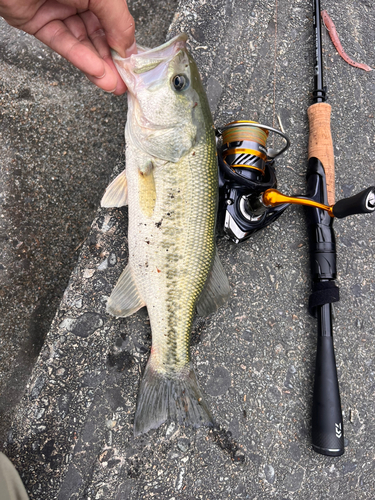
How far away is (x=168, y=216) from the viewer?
186 centimetres

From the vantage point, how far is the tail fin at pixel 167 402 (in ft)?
6.33

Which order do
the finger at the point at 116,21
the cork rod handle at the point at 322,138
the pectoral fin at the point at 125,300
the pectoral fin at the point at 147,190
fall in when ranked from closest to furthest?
the finger at the point at 116,21, the pectoral fin at the point at 147,190, the pectoral fin at the point at 125,300, the cork rod handle at the point at 322,138

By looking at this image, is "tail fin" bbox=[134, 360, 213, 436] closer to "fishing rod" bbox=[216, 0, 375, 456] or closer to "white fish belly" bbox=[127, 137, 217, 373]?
"white fish belly" bbox=[127, 137, 217, 373]

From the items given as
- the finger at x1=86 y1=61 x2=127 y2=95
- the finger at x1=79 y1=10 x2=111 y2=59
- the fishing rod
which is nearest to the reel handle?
the fishing rod

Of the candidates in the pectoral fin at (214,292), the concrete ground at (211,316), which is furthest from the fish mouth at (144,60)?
the pectoral fin at (214,292)

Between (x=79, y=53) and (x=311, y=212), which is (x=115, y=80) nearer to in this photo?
(x=79, y=53)

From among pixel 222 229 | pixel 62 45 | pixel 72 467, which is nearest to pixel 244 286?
pixel 222 229

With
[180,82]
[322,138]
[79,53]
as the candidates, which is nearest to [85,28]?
[79,53]

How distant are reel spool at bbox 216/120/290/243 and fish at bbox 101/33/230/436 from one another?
118 millimetres

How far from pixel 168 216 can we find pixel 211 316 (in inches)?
30.4

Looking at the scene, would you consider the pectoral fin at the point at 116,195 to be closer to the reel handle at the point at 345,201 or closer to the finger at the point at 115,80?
the finger at the point at 115,80

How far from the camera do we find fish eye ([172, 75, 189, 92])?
1.84 metres

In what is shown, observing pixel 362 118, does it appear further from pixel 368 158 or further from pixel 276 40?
pixel 276 40

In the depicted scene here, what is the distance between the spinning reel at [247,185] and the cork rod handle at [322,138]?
508 millimetres
